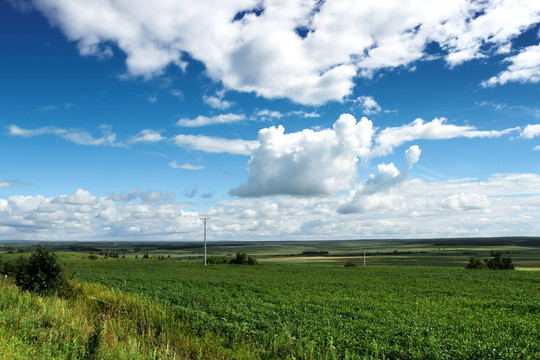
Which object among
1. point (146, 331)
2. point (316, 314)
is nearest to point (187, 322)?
point (146, 331)

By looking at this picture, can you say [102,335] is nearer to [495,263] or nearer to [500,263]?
[495,263]

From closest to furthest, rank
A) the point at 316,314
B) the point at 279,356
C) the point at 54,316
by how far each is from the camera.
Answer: the point at 279,356
the point at 54,316
the point at 316,314

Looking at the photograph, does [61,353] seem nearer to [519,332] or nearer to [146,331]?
[146,331]

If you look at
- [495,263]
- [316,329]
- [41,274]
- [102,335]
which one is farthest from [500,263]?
[102,335]

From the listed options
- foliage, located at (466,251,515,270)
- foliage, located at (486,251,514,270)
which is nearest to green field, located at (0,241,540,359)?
foliage, located at (466,251,515,270)

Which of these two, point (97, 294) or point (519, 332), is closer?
point (519, 332)

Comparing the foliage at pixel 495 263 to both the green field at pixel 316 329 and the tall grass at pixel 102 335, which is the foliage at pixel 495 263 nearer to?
the green field at pixel 316 329

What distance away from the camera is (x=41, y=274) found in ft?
91.0

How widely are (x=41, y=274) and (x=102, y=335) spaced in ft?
59.9

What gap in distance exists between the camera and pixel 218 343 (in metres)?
15.7

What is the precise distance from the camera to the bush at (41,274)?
27.7 meters

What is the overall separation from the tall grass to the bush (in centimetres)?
573

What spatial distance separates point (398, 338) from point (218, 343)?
8.27 m

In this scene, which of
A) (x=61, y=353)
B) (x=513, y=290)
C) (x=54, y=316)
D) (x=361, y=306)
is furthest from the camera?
(x=513, y=290)
